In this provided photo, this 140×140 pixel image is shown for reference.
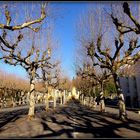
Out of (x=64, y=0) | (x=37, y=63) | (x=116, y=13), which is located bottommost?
(x=64, y=0)

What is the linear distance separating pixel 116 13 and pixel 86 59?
25978mm

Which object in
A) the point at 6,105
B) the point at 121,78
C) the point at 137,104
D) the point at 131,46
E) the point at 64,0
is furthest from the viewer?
the point at 6,105

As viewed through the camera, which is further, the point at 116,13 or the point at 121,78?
the point at 121,78

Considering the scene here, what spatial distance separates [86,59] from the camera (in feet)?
172

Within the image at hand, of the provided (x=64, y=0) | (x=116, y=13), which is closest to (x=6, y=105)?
(x=116, y=13)

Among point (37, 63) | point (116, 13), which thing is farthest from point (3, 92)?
point (116, 13)

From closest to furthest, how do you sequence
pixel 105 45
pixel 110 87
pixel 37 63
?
pixel 37 63, pixel 105 45, pixel 110 87

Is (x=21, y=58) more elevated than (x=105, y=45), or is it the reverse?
(x=105, y=45)

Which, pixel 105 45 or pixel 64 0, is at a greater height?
pixel 105 45

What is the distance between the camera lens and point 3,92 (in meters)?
60.5

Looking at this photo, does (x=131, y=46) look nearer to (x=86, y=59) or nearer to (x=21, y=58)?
(x=21, y=58)

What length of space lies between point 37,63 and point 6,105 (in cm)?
3825

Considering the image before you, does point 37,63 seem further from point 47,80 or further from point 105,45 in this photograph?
point 47,80

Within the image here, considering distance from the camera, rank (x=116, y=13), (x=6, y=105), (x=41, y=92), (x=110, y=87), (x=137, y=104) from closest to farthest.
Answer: (x=116, y=13) → (x=137, y=104) → (x=6, y=105) → (x=110, y=87) → (x=41, y=92)
